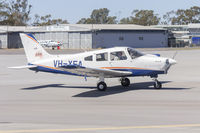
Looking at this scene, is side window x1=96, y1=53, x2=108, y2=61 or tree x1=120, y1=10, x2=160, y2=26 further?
tree x1=120, y1=10, x2=160, y2=26

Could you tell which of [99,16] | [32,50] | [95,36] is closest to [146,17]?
[99,16]

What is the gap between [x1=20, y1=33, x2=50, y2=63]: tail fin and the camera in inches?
703

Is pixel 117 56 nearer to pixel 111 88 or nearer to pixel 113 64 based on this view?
pixel 113 64

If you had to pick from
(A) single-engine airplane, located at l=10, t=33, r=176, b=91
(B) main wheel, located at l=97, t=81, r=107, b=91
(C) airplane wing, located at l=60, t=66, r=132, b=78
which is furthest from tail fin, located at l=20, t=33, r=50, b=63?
(B) main wheel, located at l=97, t=81, r=107, b=91

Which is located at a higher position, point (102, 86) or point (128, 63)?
point (128, 63)

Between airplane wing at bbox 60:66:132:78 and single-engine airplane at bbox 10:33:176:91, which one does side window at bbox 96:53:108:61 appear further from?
airplane wing at bbox 60:66:132:78

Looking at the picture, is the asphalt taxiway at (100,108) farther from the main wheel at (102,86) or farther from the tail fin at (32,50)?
the tail fin at (32,50)

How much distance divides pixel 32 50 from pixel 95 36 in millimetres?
62049

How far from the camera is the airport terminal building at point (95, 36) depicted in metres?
79.6

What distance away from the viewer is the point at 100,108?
1212 centimetres

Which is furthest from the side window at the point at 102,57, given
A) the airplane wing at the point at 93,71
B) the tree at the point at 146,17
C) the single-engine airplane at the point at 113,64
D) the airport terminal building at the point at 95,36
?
the tree at the point at 146,17

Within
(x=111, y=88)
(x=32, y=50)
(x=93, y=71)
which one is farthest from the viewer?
(x=32, y=50)

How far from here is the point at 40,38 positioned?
87.7 metres

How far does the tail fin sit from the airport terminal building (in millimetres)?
60638
